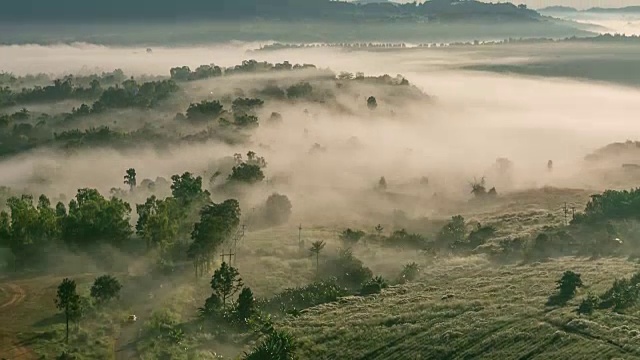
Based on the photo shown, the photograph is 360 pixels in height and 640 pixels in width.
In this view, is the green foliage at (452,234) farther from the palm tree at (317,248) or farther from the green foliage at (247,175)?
the green foliage at (247,175)

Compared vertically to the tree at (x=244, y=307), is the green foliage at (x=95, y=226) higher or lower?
higher

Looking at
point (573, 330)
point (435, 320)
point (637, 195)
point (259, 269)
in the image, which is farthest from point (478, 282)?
point (637, 195)

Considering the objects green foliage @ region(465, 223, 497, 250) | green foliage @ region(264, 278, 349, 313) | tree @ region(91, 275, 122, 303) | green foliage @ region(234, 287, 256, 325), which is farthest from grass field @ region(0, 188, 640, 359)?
green foliage @ region(465, 223, 497, 250)

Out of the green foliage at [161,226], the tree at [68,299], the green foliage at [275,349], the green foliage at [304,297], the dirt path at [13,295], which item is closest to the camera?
the green foliage at [275,349]

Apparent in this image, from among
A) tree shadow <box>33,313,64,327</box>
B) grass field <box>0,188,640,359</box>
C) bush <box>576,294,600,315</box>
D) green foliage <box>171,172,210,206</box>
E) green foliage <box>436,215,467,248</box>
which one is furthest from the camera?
green foliage <box>171,172,210,206</box>

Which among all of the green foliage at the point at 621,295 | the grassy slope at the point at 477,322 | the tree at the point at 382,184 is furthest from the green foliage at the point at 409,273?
the tree at the point at 382,184

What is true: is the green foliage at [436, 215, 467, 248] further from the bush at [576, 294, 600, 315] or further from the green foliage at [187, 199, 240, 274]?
the bush at [576, 294, 600, 315]

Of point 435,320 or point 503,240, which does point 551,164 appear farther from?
point 435,320
